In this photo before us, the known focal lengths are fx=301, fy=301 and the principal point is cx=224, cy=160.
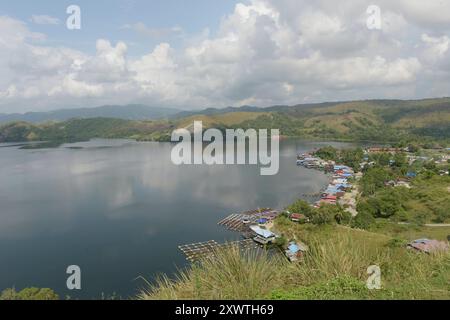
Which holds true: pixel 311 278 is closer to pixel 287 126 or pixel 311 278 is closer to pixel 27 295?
pixel 27 295

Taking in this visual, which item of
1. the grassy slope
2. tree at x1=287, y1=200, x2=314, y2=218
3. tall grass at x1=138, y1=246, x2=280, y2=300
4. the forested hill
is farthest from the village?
the forested hill

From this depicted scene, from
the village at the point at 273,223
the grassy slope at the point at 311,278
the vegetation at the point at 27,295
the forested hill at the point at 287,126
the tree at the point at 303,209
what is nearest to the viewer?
the grassy slope at the point at 311,278

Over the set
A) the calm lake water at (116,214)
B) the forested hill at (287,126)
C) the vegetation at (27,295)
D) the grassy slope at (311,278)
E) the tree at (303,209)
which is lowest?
the calm lake water at (116,214)

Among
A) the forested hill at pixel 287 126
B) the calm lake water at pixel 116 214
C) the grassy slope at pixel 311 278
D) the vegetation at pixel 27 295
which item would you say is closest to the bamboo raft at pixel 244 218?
the calm lake water at pixel 116 214

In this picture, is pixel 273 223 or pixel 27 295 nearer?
pixel 27 295

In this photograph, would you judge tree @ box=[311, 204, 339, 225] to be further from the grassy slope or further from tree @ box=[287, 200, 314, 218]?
the grassy slope

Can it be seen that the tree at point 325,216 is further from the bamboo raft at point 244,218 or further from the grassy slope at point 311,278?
the grassy slope at point 311,278

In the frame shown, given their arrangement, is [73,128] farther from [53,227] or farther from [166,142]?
[53,227]

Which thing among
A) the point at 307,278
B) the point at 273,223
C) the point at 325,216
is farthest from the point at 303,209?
the point at 307,278
